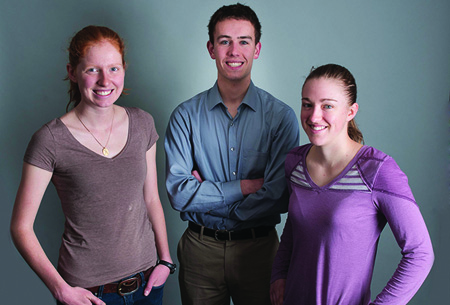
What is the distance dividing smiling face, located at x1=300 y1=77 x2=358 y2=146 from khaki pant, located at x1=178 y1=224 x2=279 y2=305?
2.49ft

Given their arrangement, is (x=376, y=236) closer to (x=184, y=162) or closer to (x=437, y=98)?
(x=184, y=162)

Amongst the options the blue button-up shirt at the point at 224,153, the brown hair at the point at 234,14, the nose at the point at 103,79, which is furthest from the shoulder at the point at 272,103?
the nose at the point at 103,79

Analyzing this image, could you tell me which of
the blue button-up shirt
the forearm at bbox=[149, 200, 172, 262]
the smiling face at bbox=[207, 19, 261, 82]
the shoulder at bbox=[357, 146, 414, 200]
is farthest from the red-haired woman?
the shoulder at bbox=[357, 146, 414, 200]

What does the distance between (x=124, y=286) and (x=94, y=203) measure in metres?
0.37

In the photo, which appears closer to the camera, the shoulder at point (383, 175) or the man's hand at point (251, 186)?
the shoulder at point (383, 175)

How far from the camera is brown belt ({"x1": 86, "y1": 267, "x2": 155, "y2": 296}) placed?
1.71 meters

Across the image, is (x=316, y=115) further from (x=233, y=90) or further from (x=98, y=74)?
(x=98, y=74)

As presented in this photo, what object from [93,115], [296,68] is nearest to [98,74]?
[93,115]

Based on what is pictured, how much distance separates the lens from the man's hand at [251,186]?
78.7 inches

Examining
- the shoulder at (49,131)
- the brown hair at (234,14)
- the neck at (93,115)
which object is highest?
the brown hair at (234,14)

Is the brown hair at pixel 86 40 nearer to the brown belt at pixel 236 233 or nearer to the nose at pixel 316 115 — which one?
the nose at pixel 316 115

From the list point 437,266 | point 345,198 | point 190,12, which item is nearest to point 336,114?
point 345,198

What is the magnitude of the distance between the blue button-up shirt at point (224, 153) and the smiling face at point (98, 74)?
1.56 ft

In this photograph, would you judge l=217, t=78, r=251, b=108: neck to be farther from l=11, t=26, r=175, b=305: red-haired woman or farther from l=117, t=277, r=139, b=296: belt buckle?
l=117, t=277, r=139, b=296: belt buckle
